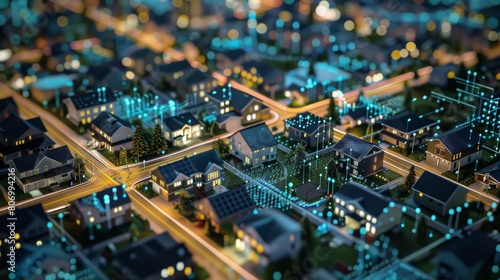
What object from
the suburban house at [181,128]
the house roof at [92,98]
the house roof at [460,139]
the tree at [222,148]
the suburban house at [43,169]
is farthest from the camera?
the house roof at [92,98]

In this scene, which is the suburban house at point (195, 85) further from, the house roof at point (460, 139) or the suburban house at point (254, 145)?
the house roof at point (460, 139)

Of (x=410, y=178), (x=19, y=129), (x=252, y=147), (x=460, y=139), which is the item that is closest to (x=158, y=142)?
(x=252, y=147)

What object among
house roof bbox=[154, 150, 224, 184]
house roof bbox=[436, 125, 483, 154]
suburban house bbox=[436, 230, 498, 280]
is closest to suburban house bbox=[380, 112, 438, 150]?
house roof bbox=[436, 125, 483, 154]

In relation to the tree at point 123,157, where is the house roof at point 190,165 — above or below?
above

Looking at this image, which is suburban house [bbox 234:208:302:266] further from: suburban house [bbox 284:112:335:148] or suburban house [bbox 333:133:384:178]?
suburban house [bbox 284:112:335:148]

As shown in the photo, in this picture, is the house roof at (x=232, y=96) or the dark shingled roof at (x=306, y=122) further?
the house roof at (x=232, y=96)

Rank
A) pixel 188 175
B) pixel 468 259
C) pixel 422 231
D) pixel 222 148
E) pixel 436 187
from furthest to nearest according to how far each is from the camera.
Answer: pixel 222 148 → pixel 188 175 → pixel 436 187 → pixel 422 231 → pixel 468 259

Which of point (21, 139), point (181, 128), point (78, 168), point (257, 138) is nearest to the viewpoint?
point (78, 168)

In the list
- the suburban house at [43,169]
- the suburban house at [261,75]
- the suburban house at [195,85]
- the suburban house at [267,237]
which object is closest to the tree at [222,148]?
the suburban house at [43,169]

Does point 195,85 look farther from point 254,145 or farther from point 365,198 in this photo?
point 365,198
